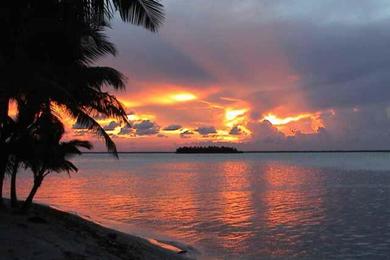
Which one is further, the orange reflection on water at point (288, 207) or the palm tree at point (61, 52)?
the orange reflection on water at point (288, 207)

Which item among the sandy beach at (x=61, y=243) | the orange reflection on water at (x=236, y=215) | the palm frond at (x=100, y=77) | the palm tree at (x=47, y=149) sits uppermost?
the palm frond at (x=100, y=77)

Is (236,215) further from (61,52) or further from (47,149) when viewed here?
(61,52)

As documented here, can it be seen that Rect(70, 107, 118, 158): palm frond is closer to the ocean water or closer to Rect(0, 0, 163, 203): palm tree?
Rect(0, 0, 163, 203): palm tree

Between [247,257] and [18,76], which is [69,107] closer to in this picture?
[18,76]

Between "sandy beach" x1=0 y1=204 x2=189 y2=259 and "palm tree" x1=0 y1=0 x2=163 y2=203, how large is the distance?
2.67 m

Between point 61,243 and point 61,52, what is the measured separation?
16.8 ft

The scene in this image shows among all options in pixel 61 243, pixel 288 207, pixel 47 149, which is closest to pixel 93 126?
pixel 47 149

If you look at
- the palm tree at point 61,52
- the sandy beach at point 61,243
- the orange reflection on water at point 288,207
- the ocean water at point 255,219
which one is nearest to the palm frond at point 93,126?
the palm tree at point 61,52

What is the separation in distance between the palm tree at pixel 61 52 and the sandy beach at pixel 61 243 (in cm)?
267

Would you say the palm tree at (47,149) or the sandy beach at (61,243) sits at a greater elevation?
the palm tree at (47,149)

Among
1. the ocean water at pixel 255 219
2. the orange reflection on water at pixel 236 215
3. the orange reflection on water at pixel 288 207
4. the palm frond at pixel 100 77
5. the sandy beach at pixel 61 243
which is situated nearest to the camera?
the sandy beach at pixel 61 243

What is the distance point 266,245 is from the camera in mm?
18984

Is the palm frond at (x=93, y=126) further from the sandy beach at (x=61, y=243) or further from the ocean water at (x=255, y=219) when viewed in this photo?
the ocean water at (x=255, y=219)

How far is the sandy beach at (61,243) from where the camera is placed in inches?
415
